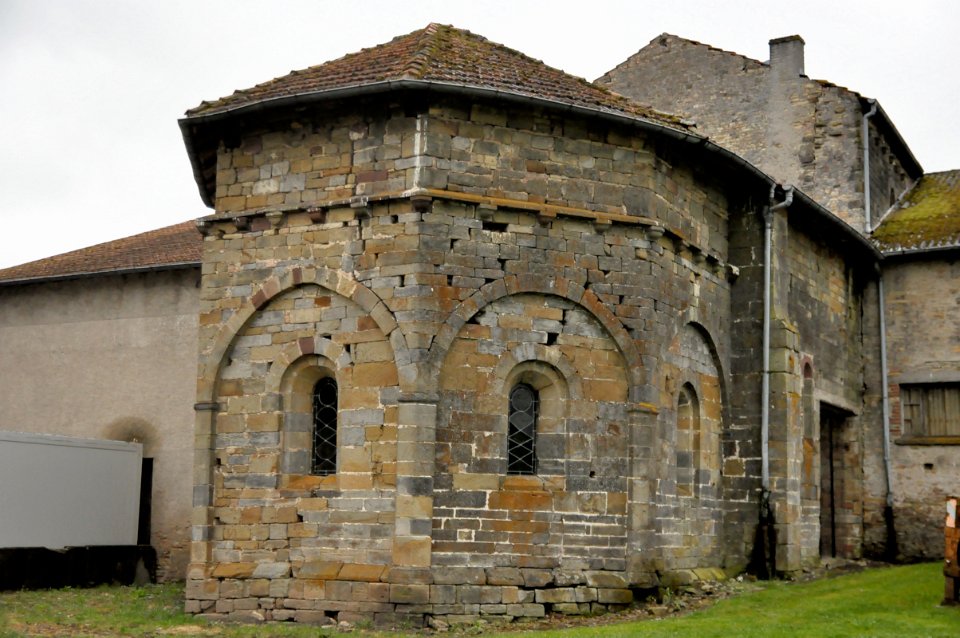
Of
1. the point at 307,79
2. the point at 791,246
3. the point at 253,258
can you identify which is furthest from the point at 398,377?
the point at 791,246

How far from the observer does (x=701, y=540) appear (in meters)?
15.2

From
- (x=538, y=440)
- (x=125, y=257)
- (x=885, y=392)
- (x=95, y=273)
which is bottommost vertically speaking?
(x=538, y=440)

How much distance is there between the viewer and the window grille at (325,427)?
1364 cm

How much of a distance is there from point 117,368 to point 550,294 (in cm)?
985

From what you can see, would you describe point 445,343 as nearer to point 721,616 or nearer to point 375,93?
point 375,93

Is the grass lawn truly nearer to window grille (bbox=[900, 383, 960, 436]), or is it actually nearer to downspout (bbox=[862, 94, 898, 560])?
downspout (bbox=[862, 94, 898, 560])

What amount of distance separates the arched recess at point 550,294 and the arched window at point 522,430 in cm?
109

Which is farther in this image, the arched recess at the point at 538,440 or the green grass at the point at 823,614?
the arched recess at the point at 538,440

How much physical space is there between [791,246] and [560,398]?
6366mm

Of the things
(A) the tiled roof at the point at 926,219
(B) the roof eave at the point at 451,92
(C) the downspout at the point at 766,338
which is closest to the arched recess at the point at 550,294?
(B) the roof eave at the point at 451,92

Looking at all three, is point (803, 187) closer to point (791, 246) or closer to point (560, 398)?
point (791, 246)

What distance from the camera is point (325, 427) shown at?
45.1 ft

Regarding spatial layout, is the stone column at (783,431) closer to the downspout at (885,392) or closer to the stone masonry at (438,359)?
the stone masonry at (438,359)

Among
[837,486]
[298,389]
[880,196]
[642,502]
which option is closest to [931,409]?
[837,486]
